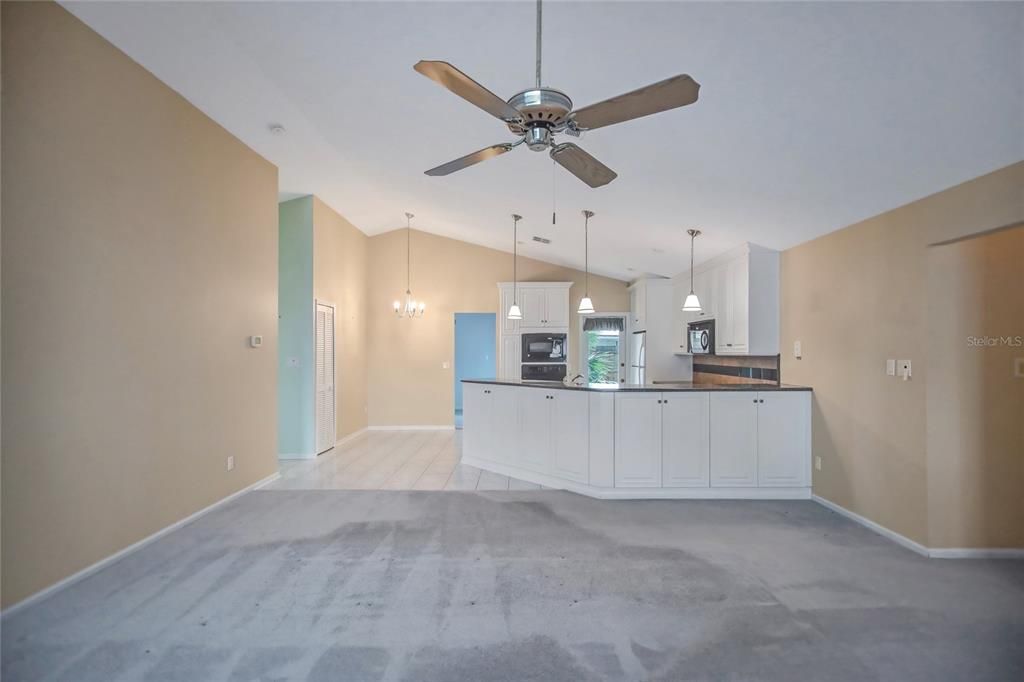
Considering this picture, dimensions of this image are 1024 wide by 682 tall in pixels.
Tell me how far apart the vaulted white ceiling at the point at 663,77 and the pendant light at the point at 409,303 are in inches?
131

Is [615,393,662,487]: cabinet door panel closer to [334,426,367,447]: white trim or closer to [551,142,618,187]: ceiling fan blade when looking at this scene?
[551,142,618,187]: ceiling fan blade

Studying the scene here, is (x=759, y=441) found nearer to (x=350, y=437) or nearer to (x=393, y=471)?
(x=393, y=471)

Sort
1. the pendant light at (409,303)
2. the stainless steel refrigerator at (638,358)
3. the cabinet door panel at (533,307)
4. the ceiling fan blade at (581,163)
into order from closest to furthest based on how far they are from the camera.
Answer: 1. the ceiling fan blade at (581,163)
2. the stainless steel refrigerator at (638,358)
3. the pendant light at (409,303)
4. the cabinet door panel at (533,307)

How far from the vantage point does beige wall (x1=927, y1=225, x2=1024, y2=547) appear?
314 centimetres

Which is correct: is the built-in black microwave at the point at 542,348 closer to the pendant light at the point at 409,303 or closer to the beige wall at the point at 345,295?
the pendant light at the point at 409,303

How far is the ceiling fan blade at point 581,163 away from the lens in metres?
2.21

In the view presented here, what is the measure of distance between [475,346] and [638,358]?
366cm

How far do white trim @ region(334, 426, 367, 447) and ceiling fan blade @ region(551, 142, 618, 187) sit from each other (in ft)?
18.5

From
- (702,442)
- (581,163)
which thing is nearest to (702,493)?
(702,442)

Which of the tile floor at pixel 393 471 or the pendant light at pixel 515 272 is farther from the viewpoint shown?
the pendant light at pixel 515 272

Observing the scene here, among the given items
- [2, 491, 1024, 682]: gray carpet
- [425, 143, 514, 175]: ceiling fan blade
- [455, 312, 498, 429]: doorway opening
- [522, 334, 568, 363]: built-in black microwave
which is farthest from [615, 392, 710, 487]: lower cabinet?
[455, 312, 498, 429]: doorway opening

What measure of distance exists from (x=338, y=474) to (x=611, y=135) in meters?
4.24

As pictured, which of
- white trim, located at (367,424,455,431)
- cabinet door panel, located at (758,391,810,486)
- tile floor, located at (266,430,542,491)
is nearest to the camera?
cabinet door panel, located at (758,391,810,486)

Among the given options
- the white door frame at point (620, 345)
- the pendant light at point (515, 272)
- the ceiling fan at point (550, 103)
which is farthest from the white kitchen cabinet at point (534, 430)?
the white door frame at point (620, 345)
